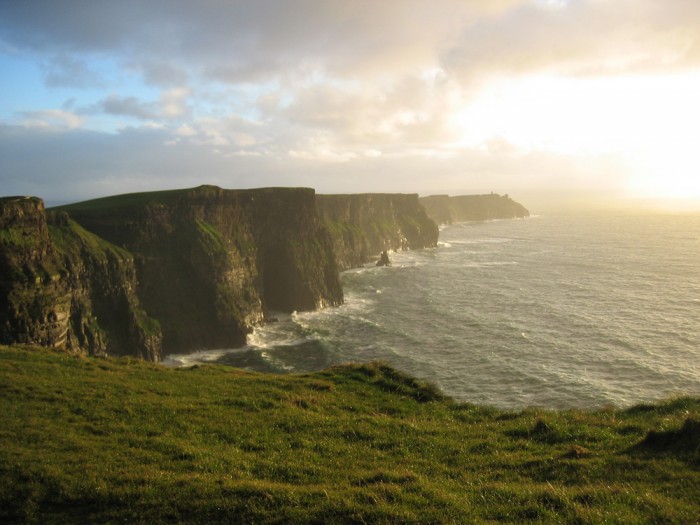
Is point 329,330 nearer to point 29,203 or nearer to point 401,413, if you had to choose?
point 29,203

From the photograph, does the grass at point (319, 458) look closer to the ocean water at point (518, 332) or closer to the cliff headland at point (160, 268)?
the cliff headland at point (160, 268)

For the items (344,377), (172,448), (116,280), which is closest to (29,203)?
(116,280)

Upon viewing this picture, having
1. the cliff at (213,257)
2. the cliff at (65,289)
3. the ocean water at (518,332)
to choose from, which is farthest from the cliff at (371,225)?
the cliff at (65,289)

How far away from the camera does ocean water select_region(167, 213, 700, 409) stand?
4859 cm

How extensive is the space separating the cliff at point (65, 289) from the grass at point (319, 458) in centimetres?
2216

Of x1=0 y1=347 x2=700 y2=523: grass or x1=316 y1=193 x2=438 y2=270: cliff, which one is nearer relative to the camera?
x1=0 y1=347 x2=700 y2=523: grass

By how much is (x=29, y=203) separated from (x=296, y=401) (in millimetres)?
41299

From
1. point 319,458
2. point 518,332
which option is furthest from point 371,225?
point 319,458

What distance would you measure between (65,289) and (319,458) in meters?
45.1

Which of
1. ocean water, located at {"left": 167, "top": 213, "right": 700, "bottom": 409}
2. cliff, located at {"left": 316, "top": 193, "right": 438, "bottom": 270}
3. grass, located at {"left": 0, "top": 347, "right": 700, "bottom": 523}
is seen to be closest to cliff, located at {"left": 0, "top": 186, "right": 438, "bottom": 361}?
ocean water, located at {"left": 167, "top": 213, "right": 700, "bottom": 409}

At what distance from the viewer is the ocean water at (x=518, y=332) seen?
4859 cm

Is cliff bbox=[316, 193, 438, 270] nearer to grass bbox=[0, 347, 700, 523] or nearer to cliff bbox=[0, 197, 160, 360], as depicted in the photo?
cliff bbox=[0, 197, 160, 360]

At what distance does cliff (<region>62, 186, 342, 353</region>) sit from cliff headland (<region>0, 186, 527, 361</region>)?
163 mm

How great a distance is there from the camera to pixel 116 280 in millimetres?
61875
